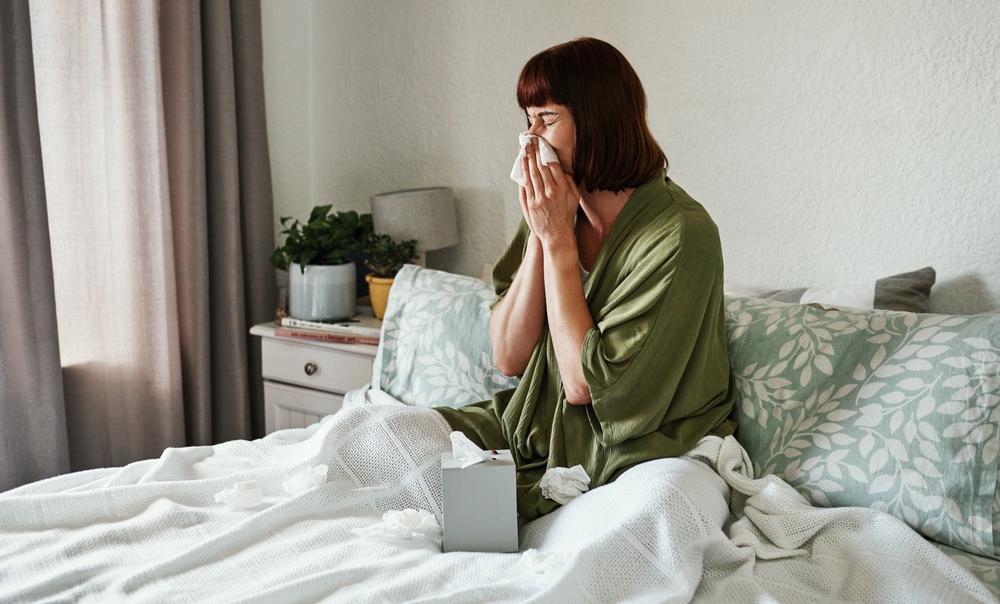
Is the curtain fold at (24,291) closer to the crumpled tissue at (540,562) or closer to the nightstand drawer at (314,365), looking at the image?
the nightstand drawer at (314,365)

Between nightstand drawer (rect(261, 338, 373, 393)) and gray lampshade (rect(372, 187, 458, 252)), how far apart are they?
356 mm

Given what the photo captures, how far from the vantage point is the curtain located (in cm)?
201

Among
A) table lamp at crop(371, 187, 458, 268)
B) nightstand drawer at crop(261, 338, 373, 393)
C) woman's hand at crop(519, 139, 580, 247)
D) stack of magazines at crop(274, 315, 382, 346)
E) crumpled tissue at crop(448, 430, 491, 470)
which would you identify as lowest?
nightstand drawer at crop(261, 338, 373, 393)

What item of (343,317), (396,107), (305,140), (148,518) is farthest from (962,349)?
(305,140)

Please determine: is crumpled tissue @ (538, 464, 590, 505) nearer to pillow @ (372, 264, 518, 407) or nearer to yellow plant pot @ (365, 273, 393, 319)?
pillow @ (372, 264, 518, 407)

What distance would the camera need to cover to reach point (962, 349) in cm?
120

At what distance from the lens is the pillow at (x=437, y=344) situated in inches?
64.0

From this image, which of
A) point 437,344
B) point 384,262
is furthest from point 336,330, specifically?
point 437,344

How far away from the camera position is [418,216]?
2199 mm

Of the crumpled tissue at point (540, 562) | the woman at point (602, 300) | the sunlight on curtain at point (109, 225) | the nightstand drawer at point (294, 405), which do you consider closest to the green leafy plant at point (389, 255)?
the nightstand drawer at point (294, 405)

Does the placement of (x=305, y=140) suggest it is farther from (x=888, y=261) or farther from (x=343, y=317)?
(x=888, y=261)

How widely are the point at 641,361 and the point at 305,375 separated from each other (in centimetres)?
121

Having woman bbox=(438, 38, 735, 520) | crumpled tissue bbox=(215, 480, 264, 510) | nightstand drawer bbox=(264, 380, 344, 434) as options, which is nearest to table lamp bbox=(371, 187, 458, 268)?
nightstand drawer bbox=(264, 380, 344, 434)

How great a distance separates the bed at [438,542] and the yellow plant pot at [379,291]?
0.78 metres
